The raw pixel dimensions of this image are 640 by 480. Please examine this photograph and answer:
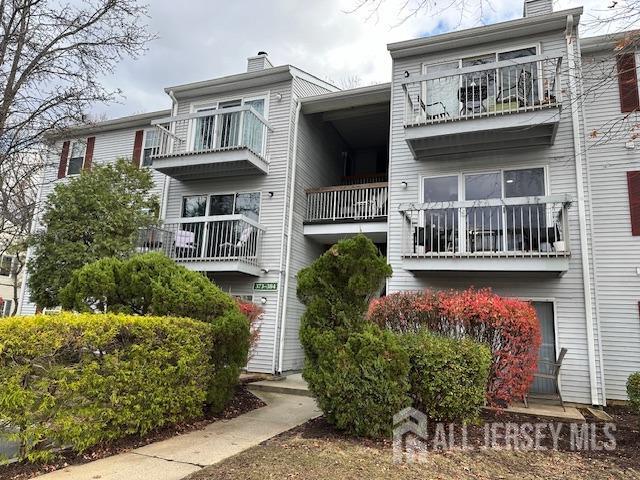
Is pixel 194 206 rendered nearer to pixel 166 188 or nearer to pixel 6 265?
pixel 166 188

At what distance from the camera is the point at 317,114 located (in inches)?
531

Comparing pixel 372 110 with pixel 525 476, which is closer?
pixel 525 476

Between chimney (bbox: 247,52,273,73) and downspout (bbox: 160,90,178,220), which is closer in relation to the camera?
downspout (bbox: 160,90,178,220)

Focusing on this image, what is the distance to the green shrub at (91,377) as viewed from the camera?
389 cm

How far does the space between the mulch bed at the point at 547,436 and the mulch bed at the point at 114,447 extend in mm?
1236

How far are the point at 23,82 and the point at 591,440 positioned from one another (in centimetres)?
987

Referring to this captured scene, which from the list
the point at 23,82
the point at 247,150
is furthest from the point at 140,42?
the point at 247,150

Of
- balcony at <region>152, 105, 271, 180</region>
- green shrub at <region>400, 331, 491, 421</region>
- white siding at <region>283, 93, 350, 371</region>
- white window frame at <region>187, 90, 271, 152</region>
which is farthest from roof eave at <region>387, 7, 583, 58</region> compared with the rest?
green shrub at <region>400, 331, 491, 421</region>

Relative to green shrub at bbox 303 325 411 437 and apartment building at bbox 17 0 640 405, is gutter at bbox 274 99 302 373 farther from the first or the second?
green shrub at bbox 303 325 411 437

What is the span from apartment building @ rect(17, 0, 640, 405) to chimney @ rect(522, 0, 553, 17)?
47mm

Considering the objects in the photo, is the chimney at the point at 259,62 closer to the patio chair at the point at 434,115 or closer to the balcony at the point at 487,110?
the balcony at the point at 487,110

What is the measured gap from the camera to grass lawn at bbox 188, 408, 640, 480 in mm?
3906

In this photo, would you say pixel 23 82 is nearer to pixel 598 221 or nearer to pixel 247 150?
pixel 247 150

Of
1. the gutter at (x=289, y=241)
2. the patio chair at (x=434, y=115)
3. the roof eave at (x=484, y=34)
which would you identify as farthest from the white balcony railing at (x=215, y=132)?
the patio chair at (x=434, y=115)
